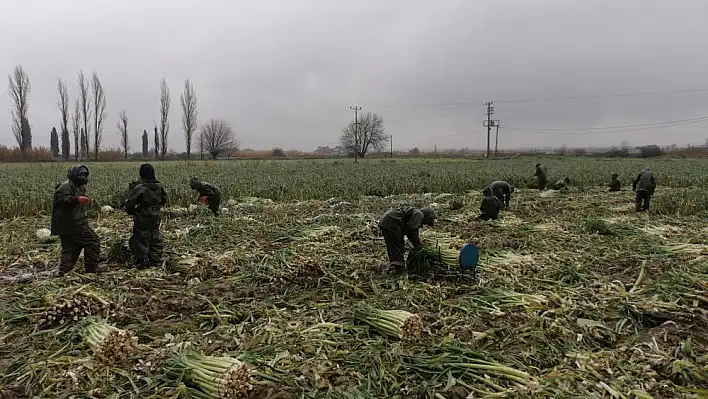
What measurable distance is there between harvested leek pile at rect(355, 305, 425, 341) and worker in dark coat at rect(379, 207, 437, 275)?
177 centimetres

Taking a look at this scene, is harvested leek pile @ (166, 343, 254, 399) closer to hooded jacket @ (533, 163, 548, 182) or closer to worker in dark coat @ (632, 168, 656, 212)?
worker in dark coat @ (632, 168, 656, 212)

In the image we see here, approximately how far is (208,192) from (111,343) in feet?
23.4

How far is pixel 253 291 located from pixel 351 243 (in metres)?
2.70

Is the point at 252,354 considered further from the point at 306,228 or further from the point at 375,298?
the point at 306,228

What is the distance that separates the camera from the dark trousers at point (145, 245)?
22.7 ft

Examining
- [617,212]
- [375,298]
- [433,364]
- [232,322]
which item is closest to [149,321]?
[232,322]

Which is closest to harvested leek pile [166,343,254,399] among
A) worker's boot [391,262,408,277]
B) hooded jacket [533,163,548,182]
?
worker's boot [391,262,408,277]

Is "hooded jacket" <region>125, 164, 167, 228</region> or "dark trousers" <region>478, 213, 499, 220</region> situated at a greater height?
"hooded jacket" <region>125, 164, 167, 228</region>

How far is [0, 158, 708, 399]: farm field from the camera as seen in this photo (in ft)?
11.8

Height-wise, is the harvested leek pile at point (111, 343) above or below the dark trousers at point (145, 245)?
below

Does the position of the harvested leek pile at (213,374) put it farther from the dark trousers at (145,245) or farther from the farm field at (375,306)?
the dark trousers at (145,245)

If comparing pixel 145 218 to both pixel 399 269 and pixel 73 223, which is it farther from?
pixel 399 269

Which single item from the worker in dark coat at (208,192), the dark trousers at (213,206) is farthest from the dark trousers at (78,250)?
the dark trousers at (213,206)

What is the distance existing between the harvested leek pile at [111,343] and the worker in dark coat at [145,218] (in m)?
2.84
